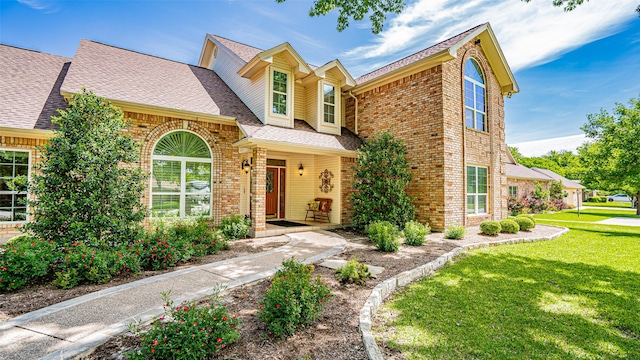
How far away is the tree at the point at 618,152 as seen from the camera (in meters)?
15.5

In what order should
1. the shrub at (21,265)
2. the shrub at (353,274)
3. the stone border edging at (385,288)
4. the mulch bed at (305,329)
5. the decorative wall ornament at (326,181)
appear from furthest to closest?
A: 1. the decorative wall ornament at (326,181)
2. the shrub at (353,274)
3. the shrub at (21,265)
4. the stone border edging at (385,288)
5. the mulch bed at (305,329)

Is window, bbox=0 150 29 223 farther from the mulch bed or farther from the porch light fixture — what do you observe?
the porch light fixture

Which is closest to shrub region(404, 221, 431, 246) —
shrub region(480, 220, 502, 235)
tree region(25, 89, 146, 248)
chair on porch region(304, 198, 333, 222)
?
shrub region(480, 220, 502, 235)

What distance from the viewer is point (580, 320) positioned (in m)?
3.77

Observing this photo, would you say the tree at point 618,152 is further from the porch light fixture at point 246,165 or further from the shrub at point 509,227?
the porch light fixture at point 246,165

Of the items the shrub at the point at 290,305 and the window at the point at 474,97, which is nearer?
the shrub at the point at 290,305

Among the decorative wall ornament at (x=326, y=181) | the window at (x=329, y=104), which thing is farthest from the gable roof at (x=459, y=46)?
the decorative wall ornament at (x=326, y=181)

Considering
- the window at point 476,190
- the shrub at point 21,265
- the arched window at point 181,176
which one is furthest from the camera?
the window at point 476,190

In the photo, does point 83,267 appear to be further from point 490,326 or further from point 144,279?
point 490,326

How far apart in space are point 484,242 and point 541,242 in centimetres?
245

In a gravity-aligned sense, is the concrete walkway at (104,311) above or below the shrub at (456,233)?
below

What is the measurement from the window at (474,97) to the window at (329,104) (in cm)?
516

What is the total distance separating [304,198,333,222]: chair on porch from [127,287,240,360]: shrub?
29.1 feet

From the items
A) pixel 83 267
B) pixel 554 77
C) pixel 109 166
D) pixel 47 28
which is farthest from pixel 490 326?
pixel 554 77
